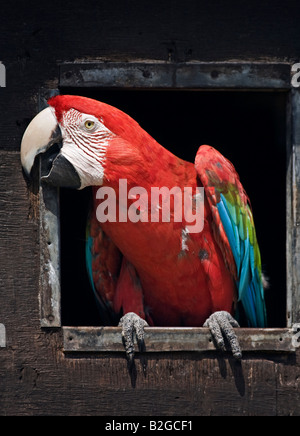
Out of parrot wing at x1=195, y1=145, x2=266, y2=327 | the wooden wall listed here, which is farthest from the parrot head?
parrot wing at x1=195, y1=145, x2=266, y2=327

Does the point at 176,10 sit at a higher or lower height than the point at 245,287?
higher

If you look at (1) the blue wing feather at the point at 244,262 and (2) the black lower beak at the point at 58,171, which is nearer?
(2) the black lower beak at the point at 58,171

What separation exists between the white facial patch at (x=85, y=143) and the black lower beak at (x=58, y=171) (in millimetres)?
21

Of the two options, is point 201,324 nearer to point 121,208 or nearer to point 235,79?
point 121,208

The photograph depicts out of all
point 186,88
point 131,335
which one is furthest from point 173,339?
point 186,88

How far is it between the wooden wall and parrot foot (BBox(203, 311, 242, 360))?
56 millimetres

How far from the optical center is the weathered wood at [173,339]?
3.55m

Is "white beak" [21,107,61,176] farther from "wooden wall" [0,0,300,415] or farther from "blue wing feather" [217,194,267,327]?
"blue wing feather" [217,194,267,327]

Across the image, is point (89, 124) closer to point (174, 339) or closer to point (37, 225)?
point (37, 225)

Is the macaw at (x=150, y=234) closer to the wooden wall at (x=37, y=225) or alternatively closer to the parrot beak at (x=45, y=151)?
the parrot beak at (x=45, y=151)

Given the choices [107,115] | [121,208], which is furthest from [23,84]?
[121,208]

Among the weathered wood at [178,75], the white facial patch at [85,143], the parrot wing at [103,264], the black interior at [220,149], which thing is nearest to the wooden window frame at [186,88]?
the weathered wood at [178,75]

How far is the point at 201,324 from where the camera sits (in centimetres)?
398

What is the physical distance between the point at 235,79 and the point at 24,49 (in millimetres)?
923
